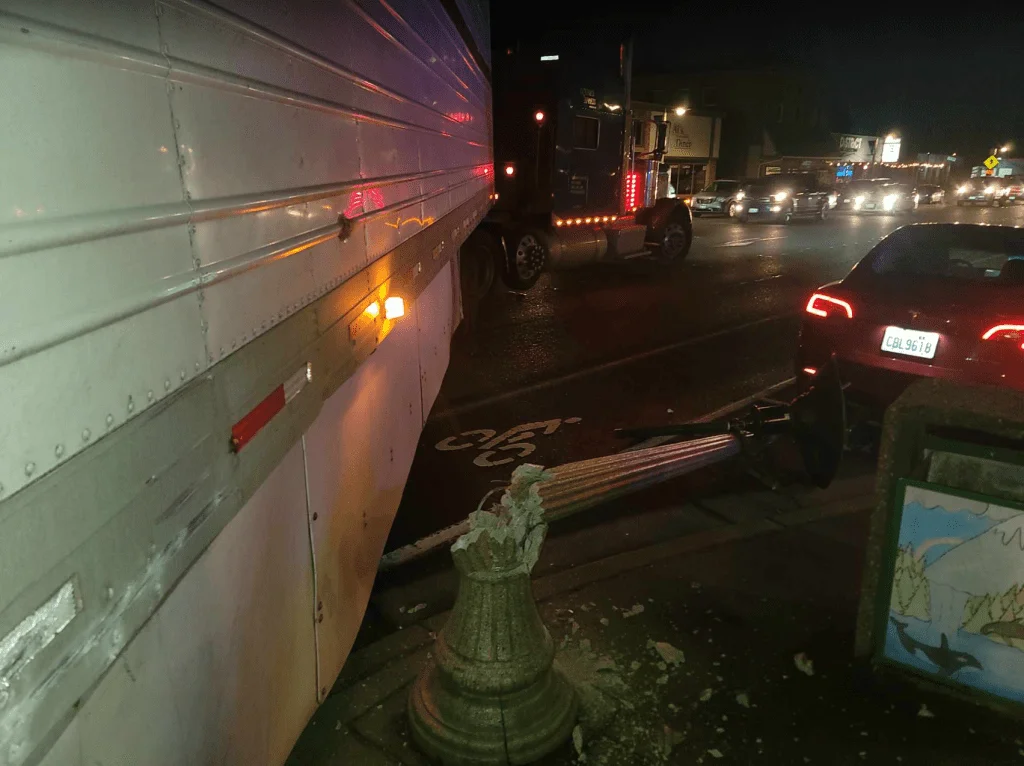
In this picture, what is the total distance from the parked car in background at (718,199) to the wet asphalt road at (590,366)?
12.9 meters

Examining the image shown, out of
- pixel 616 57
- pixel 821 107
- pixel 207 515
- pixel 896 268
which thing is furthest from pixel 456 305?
pixel 821 107

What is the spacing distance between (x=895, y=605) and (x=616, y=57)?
11.7 metres

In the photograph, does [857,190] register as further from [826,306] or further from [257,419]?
[257,419]

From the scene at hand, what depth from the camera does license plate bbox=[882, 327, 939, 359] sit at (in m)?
4.79

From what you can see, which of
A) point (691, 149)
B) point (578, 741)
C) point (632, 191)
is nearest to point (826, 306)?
point (578, 741)

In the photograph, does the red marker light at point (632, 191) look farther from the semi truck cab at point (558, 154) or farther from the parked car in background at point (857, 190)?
the parked car in background at point (857, 190)

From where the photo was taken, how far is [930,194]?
4159 cm

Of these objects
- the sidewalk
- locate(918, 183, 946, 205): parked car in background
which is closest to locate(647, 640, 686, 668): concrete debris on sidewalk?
the sidewalk

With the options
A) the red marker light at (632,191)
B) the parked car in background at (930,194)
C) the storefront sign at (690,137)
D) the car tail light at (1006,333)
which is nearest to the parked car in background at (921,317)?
the car tail light at (1006,333)

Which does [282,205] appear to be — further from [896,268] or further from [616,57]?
[616,57]

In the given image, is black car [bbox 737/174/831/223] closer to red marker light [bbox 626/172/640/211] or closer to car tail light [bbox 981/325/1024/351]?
red marker light [bbox 626/172/640/211]

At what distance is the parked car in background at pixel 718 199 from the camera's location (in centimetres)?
2705

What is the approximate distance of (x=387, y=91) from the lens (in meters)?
3.62

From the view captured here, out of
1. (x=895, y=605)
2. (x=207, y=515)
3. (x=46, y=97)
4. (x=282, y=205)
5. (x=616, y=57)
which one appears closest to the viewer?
(x=46, y=97)
